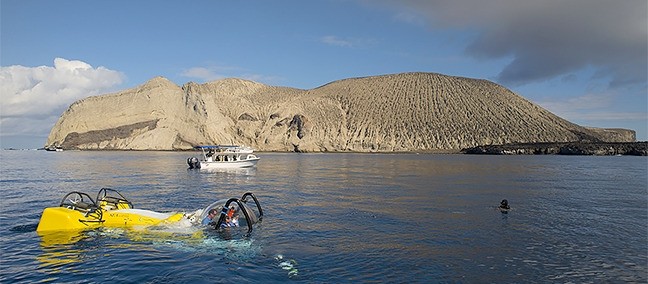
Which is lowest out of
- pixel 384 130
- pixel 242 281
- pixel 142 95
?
pixel 242 281

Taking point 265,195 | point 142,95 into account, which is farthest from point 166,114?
point 265,195

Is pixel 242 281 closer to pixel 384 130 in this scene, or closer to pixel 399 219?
pixel 399 219

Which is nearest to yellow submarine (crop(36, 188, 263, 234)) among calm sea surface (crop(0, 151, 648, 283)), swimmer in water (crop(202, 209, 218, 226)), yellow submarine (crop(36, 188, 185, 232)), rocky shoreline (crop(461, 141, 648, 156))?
yellow submarine (crop(36, 188, 185, 232))

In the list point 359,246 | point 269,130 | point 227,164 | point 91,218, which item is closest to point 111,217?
point 91,218

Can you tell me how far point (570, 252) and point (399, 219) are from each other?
9031 millimetres

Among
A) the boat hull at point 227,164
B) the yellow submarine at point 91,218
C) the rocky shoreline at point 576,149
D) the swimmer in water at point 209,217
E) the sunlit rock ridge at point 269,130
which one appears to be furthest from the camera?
the sunlit rock ridge at point 269,130

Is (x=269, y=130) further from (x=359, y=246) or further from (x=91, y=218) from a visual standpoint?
(x=359, y=246)

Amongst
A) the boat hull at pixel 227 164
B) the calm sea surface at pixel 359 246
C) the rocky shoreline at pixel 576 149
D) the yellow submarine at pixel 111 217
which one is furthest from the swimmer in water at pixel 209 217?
the rocky shoreline at pixel 576 149

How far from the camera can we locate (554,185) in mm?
45844

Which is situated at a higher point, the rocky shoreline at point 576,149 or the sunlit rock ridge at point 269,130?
the sunlit rock ridge at point 269,130

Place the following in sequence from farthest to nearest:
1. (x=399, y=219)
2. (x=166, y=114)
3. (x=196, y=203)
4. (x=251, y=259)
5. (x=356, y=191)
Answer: (x=166, y=114) < (x=356, y=191) < (x=196, y=203) < (x=399, y=219) < (x=251, y=259)

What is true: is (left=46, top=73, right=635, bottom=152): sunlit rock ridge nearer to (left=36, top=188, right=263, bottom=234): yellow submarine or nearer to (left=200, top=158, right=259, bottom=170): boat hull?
(left=200, top=158, right=259, bottom=170): boat hull

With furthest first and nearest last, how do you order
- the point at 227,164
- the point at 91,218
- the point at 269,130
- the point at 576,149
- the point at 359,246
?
the point at 269,130 → the point at 576,149 → the point at 227,164 → the point at 91,218 → the point at 359,246

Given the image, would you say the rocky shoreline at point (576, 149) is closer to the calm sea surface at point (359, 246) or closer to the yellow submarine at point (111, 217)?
the calm sea surface at point (359, 246)
